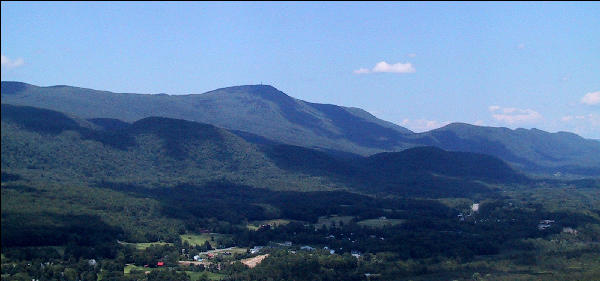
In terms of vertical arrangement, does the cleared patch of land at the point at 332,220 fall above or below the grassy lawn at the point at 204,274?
above

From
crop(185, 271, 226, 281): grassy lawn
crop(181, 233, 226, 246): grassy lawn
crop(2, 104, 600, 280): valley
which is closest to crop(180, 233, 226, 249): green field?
crop(181, 233, 226, 246): grassy lawn

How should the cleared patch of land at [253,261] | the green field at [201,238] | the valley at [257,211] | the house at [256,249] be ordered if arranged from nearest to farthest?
the valley at [257,211], the cleared patch of land at [253,261], the house at [256,249], the green field at [201,238]

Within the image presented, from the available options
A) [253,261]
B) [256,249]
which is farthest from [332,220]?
[253,261]

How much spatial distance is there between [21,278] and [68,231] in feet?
56.6

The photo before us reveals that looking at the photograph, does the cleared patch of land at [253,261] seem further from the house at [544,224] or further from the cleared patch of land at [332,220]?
the house at [544,224]

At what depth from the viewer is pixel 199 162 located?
156 metres

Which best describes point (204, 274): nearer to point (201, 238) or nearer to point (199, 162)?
point (201, 238)

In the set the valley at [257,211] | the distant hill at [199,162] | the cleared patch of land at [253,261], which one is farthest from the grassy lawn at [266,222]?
the distant hill at [199,162]

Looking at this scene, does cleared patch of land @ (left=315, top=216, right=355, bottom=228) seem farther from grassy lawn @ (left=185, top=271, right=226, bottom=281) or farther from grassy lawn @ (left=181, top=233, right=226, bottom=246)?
grassy lawn @ (left=185, top=271, right=226, bottom=281)

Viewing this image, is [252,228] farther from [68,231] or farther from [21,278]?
[21,278]

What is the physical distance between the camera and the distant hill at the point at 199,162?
130 metres

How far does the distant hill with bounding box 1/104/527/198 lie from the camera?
427 ft

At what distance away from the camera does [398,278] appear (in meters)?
65.7

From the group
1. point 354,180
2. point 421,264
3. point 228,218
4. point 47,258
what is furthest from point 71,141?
point 421,264
